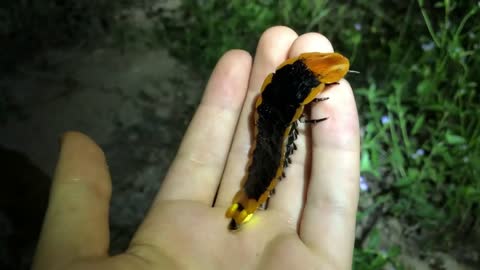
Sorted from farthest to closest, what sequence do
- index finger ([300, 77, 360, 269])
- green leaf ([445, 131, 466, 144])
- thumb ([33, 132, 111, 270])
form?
green leaf ([445, 131, 466, 144])
index finger ([300, 77, 360, 269])
thumb ([33, 132, 111, 270])

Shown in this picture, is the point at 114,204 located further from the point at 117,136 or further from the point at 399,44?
the point at 399,44

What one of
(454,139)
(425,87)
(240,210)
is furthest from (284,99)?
(425,87)

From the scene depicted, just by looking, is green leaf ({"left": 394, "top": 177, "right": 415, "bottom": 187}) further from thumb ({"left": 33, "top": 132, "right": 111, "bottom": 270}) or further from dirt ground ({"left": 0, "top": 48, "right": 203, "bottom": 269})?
thumb ({"left": 33, "top": 132, "right": 111, "bottom": 270})

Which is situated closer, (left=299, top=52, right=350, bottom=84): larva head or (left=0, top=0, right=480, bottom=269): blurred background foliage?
(left=299, top=52, right=350, bottom=84): larva head

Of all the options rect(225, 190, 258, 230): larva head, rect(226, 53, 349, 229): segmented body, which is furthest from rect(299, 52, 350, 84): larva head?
rect(225, 190, 258, 230): larva head

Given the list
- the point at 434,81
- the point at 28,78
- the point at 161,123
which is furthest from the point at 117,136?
the point at 434,81

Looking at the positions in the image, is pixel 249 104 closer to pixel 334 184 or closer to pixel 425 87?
pixel 334 184

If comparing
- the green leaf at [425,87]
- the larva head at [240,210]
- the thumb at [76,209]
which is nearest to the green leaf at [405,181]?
the green leaf at [425,87]
